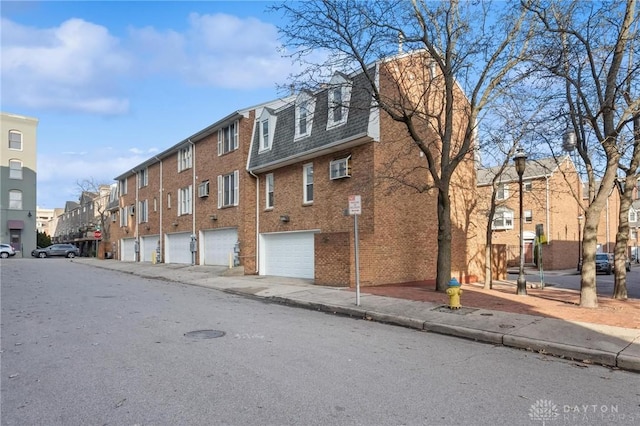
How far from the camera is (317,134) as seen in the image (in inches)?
718

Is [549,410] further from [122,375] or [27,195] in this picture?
[27,195]

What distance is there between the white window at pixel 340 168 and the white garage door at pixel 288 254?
2859 millimetres

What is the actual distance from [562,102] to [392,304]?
760 centimetres

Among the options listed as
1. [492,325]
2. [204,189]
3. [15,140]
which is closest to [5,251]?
[15,140]

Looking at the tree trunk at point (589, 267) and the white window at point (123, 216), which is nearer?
the tree trunk at point (589, 267)

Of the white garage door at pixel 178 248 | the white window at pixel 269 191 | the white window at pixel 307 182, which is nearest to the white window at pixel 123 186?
the white garage door at pixel 178 248

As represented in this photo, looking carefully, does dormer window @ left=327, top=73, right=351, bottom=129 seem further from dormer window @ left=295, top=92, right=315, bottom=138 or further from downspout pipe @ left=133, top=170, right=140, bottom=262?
downspout pipe @ left=133, top=170, right=140, bottom=262

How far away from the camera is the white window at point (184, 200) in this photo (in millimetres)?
28906

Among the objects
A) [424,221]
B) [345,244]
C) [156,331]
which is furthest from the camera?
[424,221]

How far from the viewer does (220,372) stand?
5.78 metres

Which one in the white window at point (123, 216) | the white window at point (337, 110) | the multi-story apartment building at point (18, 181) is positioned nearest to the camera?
the white window at point (337, 110)

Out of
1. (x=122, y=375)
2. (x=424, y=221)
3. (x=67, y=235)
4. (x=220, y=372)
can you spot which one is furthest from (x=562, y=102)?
(x=67, y=235)

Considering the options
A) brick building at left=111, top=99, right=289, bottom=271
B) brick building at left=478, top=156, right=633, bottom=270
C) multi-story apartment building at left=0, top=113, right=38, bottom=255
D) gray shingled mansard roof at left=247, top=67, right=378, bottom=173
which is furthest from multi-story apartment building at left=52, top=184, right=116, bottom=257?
brick building at left=478, top=156, right=633, bottom=270

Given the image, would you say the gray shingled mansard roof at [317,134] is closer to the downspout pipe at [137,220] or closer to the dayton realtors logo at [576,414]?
the dayton realtors logo at [576,414]
